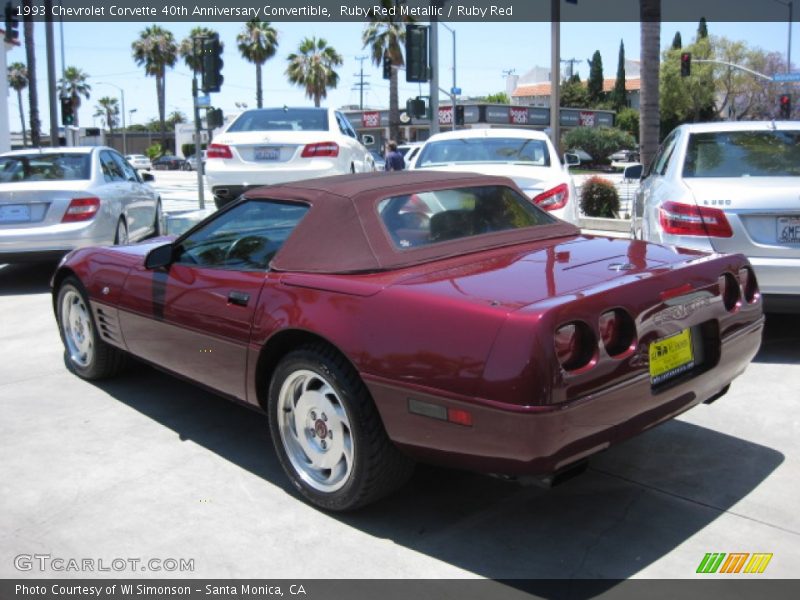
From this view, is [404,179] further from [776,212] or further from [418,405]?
[776,212]

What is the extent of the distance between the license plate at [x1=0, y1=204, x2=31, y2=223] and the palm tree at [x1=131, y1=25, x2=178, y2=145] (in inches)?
2613

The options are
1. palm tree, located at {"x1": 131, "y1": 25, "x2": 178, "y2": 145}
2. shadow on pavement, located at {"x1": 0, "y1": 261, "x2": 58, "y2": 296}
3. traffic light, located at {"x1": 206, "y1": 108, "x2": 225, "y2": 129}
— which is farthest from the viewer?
palm tree, located at {"x1": 131, "y1": 25, "x2": 178, "y2": 145}

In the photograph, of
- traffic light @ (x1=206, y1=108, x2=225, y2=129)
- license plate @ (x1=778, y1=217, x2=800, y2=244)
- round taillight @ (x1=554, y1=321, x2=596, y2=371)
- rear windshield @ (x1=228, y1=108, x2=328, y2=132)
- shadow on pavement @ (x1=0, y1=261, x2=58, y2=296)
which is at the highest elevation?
traffic light @ (x1=206, y1=108, x2=225, y2=129)

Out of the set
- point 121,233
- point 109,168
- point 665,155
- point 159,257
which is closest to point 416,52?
point 109,168

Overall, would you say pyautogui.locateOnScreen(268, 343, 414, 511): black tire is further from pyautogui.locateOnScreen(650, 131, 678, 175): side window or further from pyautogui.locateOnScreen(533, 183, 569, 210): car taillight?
pyautogui.locateOnScreen(533, 183, 569, 210): car taillight

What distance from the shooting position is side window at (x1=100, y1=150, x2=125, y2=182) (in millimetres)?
9480

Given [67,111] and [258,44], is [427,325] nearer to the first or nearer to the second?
[67,111]

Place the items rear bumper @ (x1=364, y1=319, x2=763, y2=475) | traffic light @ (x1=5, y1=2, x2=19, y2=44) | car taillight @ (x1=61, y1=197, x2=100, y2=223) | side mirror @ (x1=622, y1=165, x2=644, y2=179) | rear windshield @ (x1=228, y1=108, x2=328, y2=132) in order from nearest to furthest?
rear bumper @ (x1=364, y1=319, x2=763, y2=475) < side mirror @ (x1=622, y1=165, x2=644, y2=179) < car taillight @ (x1=61, y1=197, x2=100, y2=223) < rear windshield @ (x1=228, y1=108, x2=328, y2=132) < traffic light @ (x1=5, y1=2, x2=19, y2=44)

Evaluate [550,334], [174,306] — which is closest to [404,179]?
[174,306]

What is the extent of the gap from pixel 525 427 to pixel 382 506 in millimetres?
1112

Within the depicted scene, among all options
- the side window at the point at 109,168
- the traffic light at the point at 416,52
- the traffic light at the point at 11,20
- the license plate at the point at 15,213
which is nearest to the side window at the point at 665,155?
→ the side window at the point at 109,168

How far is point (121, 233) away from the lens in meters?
9.43

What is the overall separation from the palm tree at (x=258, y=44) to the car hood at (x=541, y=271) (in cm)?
5435

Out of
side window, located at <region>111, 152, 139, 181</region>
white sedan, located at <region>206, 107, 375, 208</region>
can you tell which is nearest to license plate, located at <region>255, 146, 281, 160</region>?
white sedan, located at <region>206, 107, 375, 208</region>
